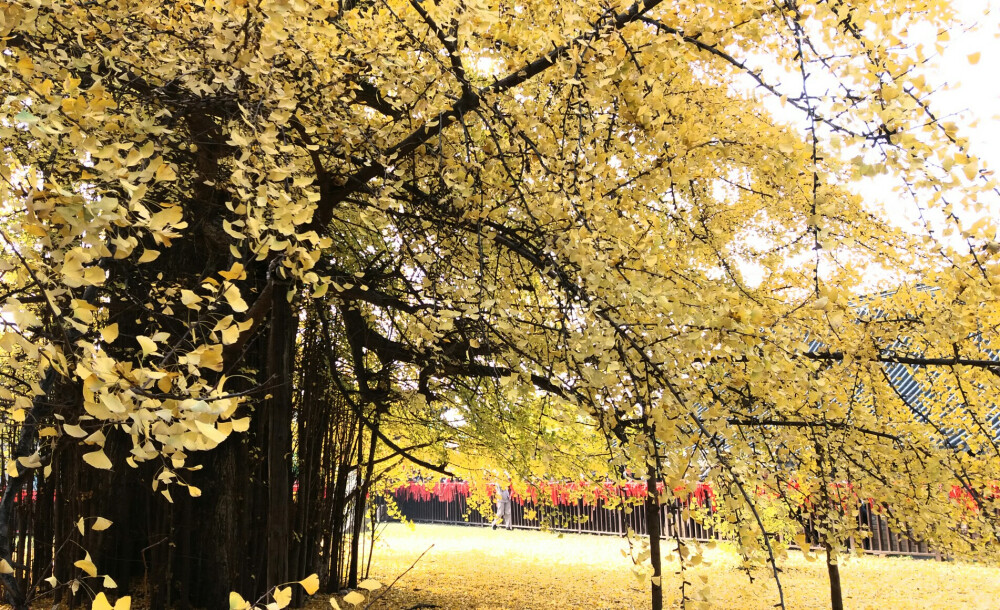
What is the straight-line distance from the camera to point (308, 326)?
607 cm

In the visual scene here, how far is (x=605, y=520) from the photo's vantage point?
1689 cm

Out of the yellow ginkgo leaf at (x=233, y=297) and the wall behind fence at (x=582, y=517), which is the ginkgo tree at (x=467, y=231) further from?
the wall behind fence at (x=582, y=517)

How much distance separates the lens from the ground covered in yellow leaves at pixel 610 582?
24.8 ft

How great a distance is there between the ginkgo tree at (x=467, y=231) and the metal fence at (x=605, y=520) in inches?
23.1

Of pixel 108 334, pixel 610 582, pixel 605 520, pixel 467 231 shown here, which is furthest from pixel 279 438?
pixel 605 520

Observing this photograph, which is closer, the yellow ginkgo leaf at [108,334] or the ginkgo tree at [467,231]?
the yellow ginkgo leaf at [108,334]

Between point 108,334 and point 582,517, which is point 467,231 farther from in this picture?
point 582,517

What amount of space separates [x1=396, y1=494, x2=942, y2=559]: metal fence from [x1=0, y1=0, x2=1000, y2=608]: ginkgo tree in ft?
1.92

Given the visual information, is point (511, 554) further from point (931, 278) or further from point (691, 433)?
point (691, 433)

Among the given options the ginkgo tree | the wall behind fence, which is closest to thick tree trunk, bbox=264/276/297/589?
the ginkgo tree

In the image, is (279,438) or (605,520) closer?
(279,438)

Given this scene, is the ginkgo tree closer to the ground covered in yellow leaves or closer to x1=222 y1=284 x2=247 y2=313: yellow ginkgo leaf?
x1=222 y1=284 x2=247 y2=313: yellow ginkgo leaf

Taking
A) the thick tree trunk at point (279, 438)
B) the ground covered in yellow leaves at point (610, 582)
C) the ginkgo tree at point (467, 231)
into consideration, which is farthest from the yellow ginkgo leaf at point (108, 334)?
the ground covered in yellow leaves at point (610, 582)

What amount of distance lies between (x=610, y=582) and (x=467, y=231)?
7665 millimetres
